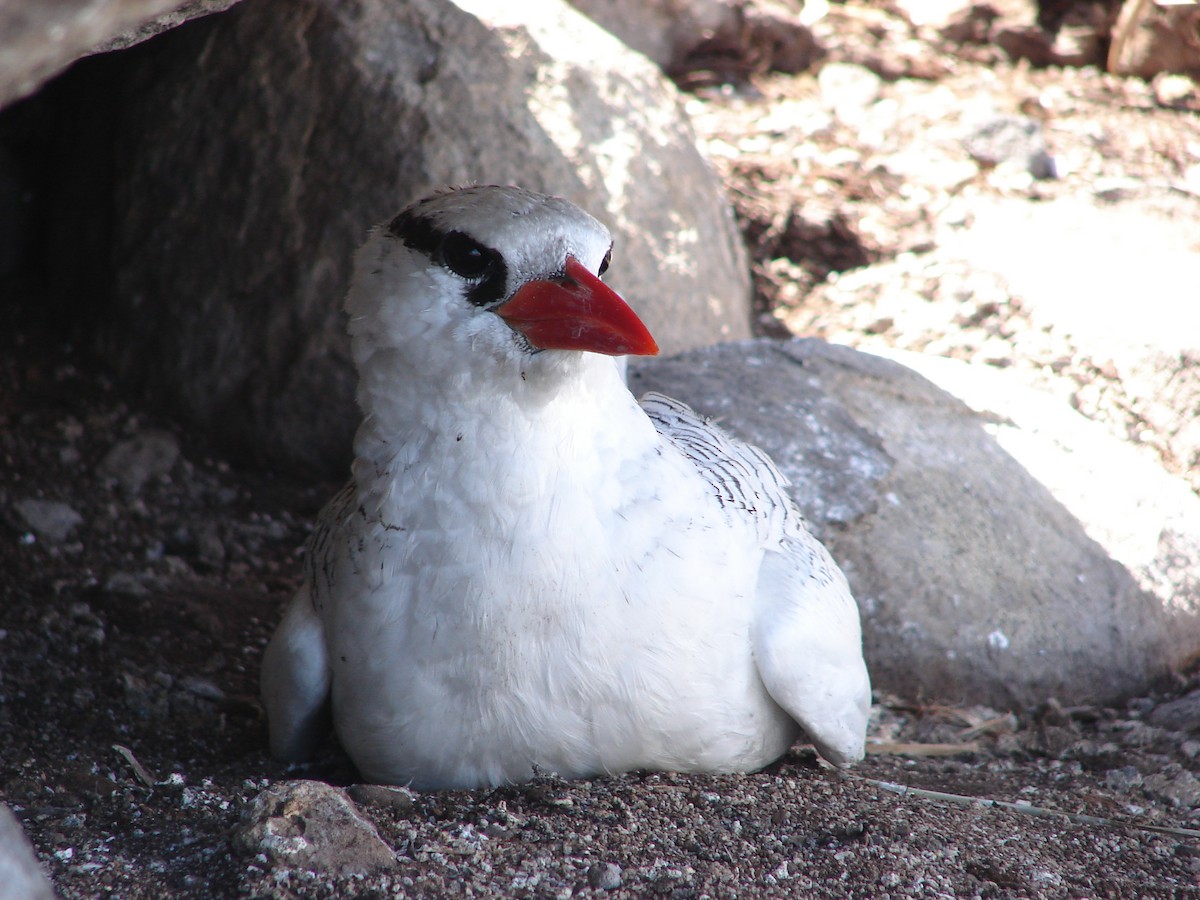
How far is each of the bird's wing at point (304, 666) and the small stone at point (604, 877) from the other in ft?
3.57

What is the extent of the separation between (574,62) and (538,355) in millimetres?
3365

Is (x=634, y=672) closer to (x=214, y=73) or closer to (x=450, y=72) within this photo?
(x=450, y=72)

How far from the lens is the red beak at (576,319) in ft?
9.00

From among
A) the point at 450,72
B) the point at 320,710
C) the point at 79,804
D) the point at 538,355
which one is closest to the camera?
the point at 538,355

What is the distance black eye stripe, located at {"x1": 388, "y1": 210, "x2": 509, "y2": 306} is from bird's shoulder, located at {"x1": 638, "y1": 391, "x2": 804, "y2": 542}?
30.9 inches

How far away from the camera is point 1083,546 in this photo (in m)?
4.69

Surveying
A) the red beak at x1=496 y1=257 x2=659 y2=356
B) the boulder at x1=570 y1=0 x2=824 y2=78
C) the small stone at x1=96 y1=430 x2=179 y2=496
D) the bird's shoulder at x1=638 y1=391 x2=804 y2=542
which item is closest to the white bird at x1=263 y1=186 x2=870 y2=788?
the red beak at x1=496 y1=257 x2=659 y2=356

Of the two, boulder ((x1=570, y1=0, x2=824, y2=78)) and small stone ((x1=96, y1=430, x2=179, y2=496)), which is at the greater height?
boulder ((x1=570, y1=0, x2=824, y2=78))

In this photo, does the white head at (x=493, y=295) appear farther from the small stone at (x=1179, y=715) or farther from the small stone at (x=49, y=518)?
the small stone at (x=1179, y=715)

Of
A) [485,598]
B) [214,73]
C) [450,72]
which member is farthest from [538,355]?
[214,73]

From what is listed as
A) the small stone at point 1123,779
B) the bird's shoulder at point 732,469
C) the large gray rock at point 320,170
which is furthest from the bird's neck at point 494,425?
the large gray rock at point 320,170

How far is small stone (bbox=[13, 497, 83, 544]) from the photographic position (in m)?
4.88

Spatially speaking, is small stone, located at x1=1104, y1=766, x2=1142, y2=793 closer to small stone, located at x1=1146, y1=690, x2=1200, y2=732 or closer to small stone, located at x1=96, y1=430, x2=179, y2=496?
small stone, located at x1=1146, y1=690, x2=1200, y2=732

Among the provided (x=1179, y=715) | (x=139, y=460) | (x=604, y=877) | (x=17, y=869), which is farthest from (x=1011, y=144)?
(x=17, y=869)
